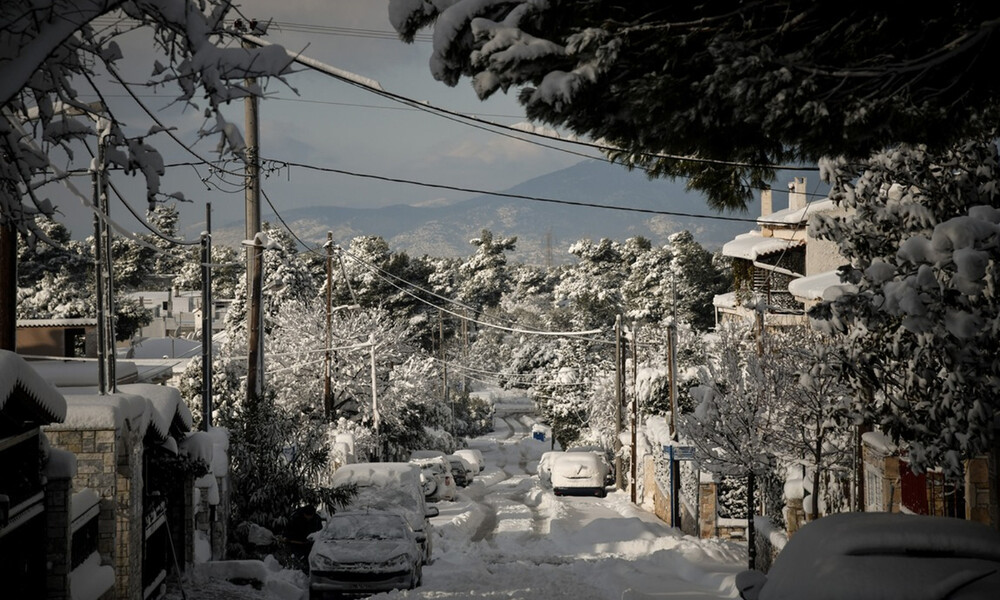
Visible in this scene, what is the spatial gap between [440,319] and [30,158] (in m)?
69.9

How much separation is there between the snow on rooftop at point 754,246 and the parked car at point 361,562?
20.0 metres

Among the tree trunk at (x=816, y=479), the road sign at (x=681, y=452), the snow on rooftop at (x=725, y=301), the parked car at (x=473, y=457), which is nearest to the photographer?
the tree trunk at (x=816, y=479)

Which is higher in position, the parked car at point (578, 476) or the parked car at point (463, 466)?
the parked car at point (578, 476)

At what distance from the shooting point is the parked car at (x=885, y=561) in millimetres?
6090

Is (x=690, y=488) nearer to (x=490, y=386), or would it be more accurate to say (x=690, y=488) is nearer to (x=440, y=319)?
(x=440, y=319)

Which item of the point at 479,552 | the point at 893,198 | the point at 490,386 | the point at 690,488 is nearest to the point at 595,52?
the point at 893,198

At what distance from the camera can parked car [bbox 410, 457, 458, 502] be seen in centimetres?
3275

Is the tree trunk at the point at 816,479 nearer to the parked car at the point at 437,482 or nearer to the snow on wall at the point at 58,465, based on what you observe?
the snow on wall at the point at 58,465

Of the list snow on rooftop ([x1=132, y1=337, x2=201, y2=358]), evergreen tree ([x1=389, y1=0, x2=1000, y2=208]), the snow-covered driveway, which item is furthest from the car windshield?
snow on rooftop ([x1=132, y1=337, x2=201, y2=358])

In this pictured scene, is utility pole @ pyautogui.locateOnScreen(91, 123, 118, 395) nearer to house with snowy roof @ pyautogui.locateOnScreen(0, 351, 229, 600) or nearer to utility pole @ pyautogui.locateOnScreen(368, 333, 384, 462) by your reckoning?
house with snowy roof @ pyautogui.locateOnScreen(0, 351, 229, 600)

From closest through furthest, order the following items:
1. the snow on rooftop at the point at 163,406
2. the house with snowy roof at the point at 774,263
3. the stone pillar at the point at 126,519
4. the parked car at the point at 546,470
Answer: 1. the stone pillar at the point at 126,519
2. the snow on rooftop at the point at 163,406
3. the house with snowy roof at the point at 774,263
4. the parked car at the point at 546,470

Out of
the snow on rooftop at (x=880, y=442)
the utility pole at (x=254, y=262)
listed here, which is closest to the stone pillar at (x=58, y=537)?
the utility pole at (x=254, y=262)

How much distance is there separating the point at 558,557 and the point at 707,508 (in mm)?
4876

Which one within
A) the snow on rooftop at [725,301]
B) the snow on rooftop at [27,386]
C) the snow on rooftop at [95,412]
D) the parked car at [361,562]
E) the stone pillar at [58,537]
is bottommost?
the parked car at [361,562]
